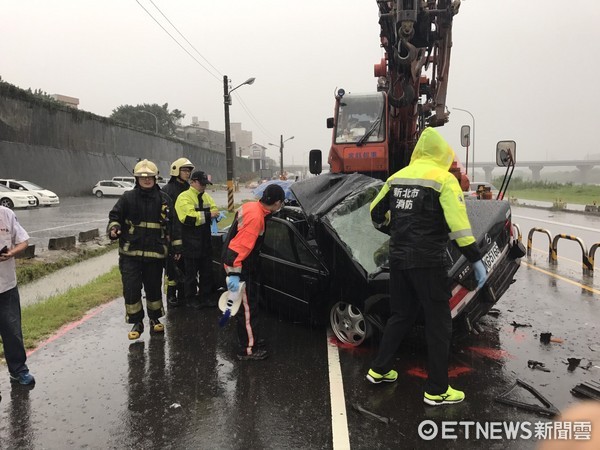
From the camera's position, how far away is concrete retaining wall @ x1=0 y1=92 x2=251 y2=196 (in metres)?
30.0

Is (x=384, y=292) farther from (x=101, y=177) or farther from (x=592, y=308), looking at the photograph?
(x=101, y=177)

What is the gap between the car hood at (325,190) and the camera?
15.9 feet

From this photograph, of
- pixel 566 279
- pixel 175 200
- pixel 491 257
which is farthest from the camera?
pixel 566 279

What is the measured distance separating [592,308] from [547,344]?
5.78 feet

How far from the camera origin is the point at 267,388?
3.82 metres

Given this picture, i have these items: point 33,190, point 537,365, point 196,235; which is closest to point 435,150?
point 537,365

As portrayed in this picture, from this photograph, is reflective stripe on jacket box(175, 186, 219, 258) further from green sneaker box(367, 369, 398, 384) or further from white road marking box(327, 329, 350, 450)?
green sneaker box(367, 369, 398, 384)

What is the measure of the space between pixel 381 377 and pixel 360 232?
4.82 ft

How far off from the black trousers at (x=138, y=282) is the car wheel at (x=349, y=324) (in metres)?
2.00

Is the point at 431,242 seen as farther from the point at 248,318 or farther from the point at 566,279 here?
the point at 566,279

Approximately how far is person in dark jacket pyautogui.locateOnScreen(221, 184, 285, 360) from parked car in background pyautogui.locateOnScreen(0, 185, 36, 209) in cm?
2332

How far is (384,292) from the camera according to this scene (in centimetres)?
405

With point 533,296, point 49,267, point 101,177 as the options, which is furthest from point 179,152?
point 533,296

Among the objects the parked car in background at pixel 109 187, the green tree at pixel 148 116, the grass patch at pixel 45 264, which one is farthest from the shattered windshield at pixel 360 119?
the green tree at pixel 148 116
